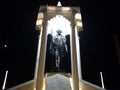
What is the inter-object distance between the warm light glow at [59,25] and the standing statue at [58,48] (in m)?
0.06

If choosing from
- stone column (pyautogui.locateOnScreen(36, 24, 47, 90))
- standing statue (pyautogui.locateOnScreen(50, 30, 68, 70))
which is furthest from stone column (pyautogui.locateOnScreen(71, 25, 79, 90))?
stone column (pyautogui.locateOnScreen(36, 24, 47, 90))

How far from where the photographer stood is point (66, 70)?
1859 millimetres

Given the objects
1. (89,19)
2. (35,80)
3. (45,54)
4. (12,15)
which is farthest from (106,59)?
(12,15)

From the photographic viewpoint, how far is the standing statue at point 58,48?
1.92m

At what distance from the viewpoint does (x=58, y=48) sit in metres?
2.02

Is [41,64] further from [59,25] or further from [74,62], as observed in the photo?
[59,25]

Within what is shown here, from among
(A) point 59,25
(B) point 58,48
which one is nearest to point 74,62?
(B) point 58,48

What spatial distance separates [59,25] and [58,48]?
349mm

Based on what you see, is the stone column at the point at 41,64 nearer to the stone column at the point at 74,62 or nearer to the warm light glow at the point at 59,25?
the warm light glow at the point at 59,25

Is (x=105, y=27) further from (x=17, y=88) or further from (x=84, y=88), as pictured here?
(x=17, y=88)

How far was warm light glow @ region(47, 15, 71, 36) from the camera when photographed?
2.14 m

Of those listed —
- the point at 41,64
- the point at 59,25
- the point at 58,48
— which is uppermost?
the point at 59,25

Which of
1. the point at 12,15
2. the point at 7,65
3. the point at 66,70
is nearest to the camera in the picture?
the point at 66,70

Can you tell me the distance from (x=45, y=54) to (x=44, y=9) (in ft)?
2.42
